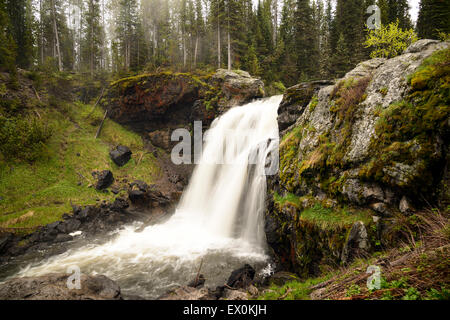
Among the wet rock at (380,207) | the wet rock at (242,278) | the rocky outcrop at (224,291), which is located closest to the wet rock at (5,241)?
the rocky outcrop at (224,291)

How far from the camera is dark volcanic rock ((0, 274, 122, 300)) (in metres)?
6.24

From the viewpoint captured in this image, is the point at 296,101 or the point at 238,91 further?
the point at 238,91

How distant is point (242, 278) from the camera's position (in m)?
7.95

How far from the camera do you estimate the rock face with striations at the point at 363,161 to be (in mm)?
5191

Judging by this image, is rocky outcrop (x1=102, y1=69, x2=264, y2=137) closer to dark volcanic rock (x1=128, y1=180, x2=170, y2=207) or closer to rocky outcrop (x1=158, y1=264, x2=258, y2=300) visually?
dark volcanic rock (x1=128, y1=180, x2=170, y2=207)

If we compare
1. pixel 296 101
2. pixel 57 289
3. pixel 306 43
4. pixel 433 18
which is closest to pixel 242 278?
pixel 57 289

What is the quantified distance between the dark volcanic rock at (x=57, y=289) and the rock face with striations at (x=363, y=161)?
676cm

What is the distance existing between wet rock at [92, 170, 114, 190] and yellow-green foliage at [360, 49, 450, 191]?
19.2 meters

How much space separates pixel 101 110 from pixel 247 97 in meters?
18.9

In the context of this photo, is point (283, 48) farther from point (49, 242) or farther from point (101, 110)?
point (49, 242)

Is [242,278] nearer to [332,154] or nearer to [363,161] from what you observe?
[332,154]

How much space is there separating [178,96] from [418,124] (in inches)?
840

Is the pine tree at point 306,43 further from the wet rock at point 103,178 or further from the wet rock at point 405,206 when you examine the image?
the wet rock at point 405,206

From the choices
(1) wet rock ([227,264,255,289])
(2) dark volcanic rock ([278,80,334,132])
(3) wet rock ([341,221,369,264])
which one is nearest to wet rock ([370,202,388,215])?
(3) wet rock ([341,221,369,264])
